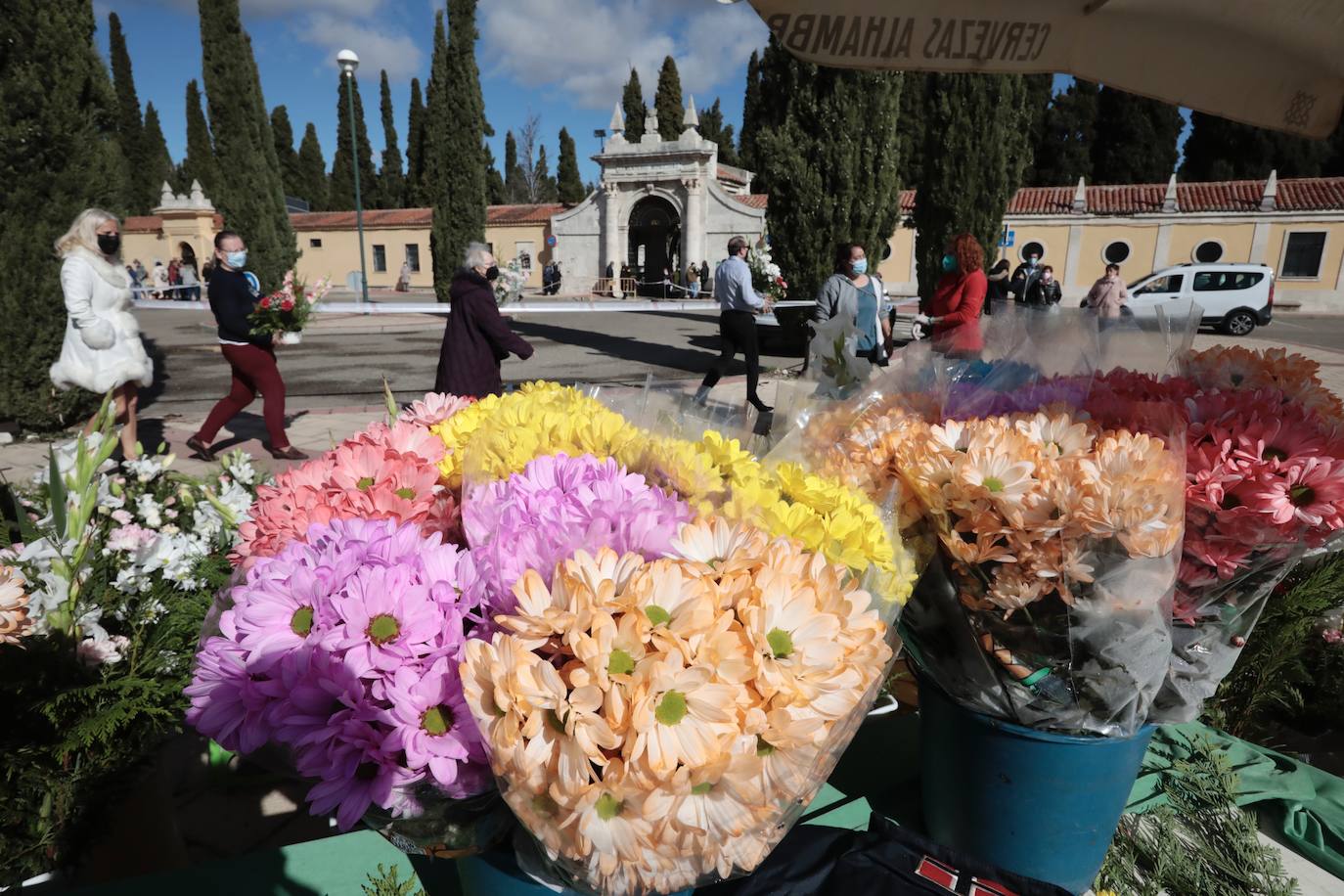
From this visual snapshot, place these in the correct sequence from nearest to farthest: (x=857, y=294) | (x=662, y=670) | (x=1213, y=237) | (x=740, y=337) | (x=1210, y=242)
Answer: (x=662, y=670) < (x=857, y=294) < (x=740, y=337) < (x=1213, y=237) < (x=1210, y=242)

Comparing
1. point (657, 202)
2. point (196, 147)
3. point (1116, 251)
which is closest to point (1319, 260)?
point (1116, 251)

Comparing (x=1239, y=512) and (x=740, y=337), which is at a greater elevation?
(x=1239, y=512)

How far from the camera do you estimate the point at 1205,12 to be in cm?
194

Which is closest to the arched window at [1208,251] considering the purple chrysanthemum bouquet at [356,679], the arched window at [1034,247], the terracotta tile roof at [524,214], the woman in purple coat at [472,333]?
the arched window at [1034,247]

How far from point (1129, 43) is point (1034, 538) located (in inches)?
58.3

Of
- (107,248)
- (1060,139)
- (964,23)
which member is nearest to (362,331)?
(107,248)

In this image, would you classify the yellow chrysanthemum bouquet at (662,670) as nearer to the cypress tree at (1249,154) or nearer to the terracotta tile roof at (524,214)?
the terracotta tile roof at (524,214)

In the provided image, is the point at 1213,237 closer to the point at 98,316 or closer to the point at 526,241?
the point at 526,241

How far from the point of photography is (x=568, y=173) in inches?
2014

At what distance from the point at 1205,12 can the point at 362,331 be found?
1872 centimetres

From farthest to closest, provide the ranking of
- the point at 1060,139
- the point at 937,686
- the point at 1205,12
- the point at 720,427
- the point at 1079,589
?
1. the point at 1060,139
2. the point at 1205,12
3. the point at 937,686
4. the point at 720,427
5. the point at 1079,589

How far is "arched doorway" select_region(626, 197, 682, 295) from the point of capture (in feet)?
124

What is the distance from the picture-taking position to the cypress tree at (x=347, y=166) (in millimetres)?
47781

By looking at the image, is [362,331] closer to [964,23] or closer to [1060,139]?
[964,23]
